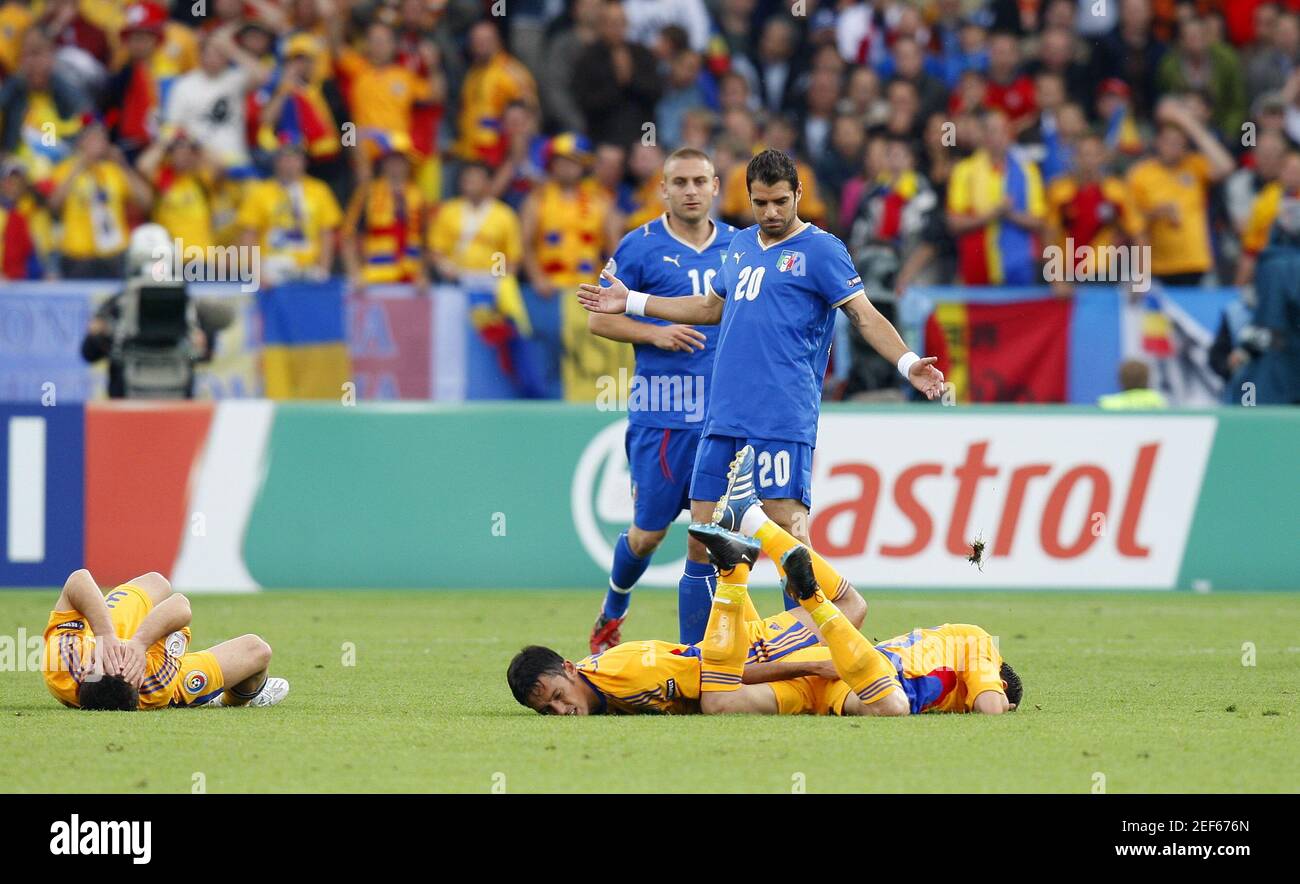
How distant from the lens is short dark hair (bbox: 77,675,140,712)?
851cm

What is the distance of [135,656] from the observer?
8.49 meters

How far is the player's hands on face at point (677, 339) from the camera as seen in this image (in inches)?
401

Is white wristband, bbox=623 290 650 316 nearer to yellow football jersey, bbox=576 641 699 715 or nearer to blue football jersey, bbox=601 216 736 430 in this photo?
blue football jersey, bbox=601 216 736 430

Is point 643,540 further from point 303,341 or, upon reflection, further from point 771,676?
point 303,341

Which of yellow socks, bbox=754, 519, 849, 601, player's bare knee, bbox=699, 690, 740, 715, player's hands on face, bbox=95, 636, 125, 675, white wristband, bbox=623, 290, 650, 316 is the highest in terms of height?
white wristband, bbox=623, 290, 650, 316

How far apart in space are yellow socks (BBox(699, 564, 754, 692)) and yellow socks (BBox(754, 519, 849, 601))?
0.13 m

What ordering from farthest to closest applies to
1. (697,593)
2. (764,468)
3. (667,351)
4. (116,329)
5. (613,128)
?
1. (613,128)
2. (116,329)
3. (667,351)
4. (697,593)
5. (764,468)

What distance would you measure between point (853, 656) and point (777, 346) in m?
1.51

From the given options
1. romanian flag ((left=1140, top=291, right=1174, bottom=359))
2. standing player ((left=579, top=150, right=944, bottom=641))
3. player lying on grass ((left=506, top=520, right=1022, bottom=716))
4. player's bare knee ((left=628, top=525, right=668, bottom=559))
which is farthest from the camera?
romanian flag ((left=1140, top=291, right=1174, bottom=359))

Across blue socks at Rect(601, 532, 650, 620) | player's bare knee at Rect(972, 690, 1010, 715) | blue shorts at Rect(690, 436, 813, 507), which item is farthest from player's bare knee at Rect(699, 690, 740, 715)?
blue socks at Rect(601, 532, 650, 620)

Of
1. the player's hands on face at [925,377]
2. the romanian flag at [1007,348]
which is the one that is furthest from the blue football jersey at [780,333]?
the romanian flag at [1007,348]

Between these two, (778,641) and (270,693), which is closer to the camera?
(778,641)

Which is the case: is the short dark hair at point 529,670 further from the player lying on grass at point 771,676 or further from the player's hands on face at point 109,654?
the player's hands on face at point 109,654

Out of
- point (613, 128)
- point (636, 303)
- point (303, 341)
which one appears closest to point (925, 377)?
point (636, 303)
